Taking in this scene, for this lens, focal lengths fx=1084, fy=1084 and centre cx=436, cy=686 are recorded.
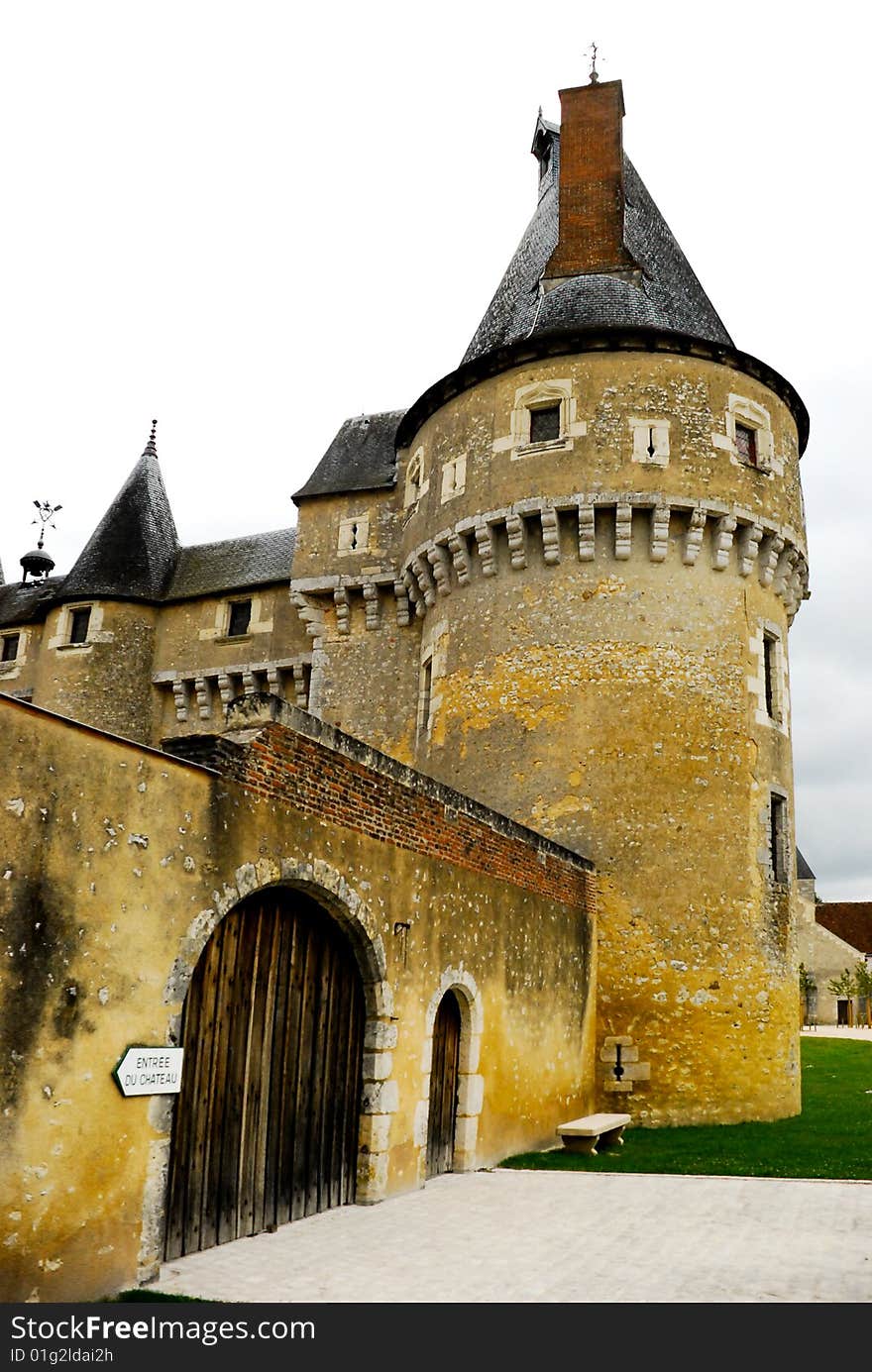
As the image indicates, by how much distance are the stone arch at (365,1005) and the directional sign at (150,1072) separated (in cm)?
7

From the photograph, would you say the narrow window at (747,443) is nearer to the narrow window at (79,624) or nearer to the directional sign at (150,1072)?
the directional sign at (150,1072)

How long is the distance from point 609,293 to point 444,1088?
12.9 meters

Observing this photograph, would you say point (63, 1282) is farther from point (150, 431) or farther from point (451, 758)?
point (150, 431)

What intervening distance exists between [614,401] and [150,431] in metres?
15.3

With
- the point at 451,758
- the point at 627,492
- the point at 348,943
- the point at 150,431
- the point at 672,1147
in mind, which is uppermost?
the point at 150,431

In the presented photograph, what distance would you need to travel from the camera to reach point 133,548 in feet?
81.4

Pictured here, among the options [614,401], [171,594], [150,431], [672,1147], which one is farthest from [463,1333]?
[150,431]

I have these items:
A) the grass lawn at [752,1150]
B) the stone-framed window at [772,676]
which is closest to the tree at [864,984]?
the grass lawn at [752,1150]

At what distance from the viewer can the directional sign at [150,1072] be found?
6.39 metres

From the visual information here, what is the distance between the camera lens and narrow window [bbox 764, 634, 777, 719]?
1675cm

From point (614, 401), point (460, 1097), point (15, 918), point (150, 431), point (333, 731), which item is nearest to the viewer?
point (15, 918)

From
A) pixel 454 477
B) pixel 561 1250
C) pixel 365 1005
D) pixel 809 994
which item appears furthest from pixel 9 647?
pixel 809 994

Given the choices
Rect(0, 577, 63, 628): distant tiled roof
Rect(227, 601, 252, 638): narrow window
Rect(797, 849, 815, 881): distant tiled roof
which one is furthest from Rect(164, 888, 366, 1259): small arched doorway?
Rect(797, 849, 815, 881): distant tiled roof

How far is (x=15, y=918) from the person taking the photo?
580 centimetres
